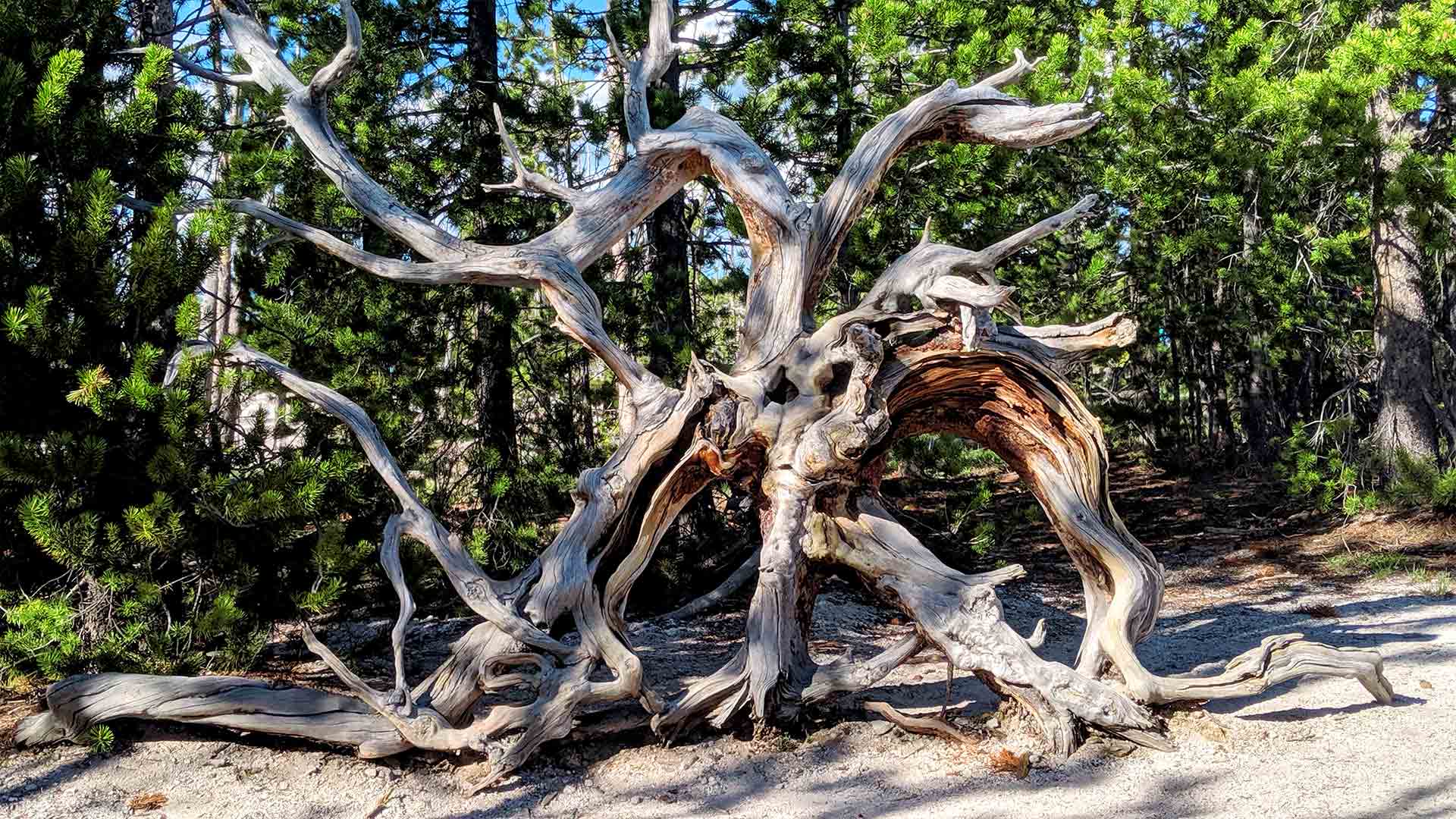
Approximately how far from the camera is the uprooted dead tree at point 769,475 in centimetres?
416

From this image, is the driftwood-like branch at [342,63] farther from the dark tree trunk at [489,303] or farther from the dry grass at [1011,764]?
the dry grass at [1011,764]

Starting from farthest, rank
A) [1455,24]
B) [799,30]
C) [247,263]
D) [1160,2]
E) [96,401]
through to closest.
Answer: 1. [1160,2]
2. [799,30]
3. [1455,24]
4. [247,263]
5. [96,401]

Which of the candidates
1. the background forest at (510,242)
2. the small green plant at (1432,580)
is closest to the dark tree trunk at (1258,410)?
the background forest at (510,242)

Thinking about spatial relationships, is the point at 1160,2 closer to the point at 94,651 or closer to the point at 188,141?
the point at 188,141

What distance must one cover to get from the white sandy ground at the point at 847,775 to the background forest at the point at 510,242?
23.5 inches

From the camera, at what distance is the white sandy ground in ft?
12.1

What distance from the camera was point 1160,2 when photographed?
8.28 metres

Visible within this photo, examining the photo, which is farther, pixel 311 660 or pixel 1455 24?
pixel 1455 24

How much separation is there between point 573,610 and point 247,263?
264cm

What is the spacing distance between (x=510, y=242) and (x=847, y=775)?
438cm

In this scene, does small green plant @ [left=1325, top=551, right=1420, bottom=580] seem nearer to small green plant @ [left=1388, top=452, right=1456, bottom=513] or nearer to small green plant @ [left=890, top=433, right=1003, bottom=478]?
small green plant @ [left=1388, top=452, right=1456, bottom=513]

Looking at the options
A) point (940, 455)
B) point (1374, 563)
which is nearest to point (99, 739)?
point (940, 455)

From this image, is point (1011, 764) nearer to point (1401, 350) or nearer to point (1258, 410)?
point (1401, 350)

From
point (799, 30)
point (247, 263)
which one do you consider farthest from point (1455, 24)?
point (247, 263)
